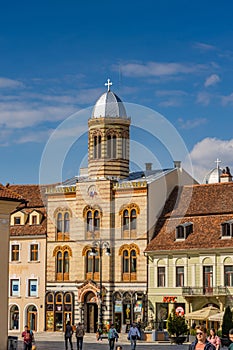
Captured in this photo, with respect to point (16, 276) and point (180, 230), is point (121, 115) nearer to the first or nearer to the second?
point (180, 230)

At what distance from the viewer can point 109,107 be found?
67.7m

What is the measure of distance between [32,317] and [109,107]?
18.5m

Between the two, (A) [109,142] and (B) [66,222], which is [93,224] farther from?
(A) [109,142]

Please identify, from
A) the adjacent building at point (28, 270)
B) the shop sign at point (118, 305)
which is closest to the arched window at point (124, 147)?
the adjacent building at point (28, 270)

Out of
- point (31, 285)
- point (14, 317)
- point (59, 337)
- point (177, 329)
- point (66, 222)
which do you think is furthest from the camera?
point (14, 317)

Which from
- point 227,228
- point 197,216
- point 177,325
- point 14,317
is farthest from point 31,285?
point 177,325

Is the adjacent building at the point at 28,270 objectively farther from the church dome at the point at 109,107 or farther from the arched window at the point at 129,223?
the church dome at the point at 109,107

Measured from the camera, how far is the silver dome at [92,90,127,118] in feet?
221

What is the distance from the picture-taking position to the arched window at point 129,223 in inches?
2534

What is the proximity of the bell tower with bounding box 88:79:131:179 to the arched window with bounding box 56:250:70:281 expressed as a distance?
688cm

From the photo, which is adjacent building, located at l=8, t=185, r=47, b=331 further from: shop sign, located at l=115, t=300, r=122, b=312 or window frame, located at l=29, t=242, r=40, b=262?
shop sign, located at l=115, t=300, r=122, b=312

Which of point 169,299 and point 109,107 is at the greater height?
point 109,107

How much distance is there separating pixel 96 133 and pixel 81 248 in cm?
954

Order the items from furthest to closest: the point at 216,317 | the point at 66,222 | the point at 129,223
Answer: the point at 66,222 < the point at 129,223 < the point at 216,317
